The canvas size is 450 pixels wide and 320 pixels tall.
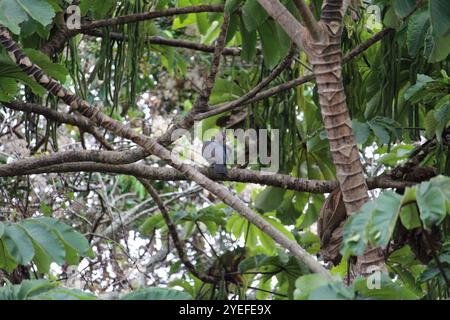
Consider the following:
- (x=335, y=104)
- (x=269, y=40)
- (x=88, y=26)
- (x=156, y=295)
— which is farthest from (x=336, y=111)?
(x=88, y=26)

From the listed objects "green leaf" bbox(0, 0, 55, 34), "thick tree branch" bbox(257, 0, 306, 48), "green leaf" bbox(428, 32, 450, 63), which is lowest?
"green leaf" bbox(428, 32, 450, 63)

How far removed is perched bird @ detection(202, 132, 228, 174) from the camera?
2699mm

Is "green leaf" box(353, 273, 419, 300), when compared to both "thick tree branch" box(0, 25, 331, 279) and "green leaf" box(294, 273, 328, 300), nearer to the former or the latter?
"green leaf" box(294, 273, 328, 300)

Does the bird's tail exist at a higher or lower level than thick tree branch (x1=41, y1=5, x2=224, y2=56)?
lower

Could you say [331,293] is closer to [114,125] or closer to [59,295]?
[59,295]

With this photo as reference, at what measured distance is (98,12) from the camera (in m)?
2.81

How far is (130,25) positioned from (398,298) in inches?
64.0

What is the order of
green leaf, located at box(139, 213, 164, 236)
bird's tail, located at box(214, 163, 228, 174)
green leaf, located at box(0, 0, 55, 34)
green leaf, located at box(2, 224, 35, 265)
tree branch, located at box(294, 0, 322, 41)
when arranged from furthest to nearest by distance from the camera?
green leaf, located at box(139, 213, 164, 236), bird's tail, located at box(214, 163, 228, 174), green leaf, located at box(0, 0, 55, 34), tree branch, located at box(294, 0, 322, 41), green leaf, located at box(2, 224, 35, 265)

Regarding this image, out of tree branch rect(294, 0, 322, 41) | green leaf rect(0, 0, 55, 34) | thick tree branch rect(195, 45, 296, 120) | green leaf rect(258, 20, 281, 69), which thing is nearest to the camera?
tree branch rect(294, 0, 322, 41)

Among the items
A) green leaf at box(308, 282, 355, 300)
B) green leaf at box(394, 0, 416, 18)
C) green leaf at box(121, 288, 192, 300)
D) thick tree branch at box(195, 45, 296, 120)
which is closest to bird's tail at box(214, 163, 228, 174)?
thick tree branch at box(195, 45, 296, 120)

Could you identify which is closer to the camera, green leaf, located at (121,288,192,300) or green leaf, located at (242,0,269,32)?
green leaf, located at (121,288,192,300)

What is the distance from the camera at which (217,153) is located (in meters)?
2.89

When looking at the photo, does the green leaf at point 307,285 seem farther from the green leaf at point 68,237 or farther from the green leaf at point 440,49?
the green leaf at point 440,49

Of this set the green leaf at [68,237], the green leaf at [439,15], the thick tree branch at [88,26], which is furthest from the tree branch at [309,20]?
the thick tree branch at [88,26]
